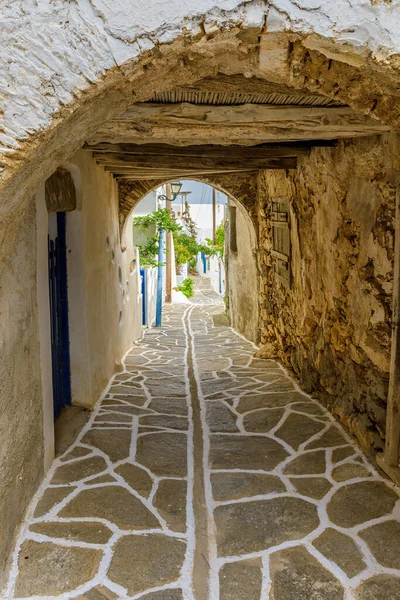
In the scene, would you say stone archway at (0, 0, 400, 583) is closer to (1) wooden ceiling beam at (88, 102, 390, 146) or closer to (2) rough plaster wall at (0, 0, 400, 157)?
(2) rough plaster wall at (0, 0, 400, 157)

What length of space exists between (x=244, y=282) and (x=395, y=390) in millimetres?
6843

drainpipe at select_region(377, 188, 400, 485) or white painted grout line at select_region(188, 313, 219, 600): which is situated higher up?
drainpipe at select_region(377, 188, 400, 485)

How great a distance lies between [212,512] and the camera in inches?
140

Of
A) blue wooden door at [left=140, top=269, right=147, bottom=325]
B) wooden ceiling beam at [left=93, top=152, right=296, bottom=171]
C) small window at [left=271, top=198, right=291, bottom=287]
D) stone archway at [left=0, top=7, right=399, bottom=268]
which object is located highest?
wooden ceiling beam at [left=93, top=152, right=296, bottom=171]

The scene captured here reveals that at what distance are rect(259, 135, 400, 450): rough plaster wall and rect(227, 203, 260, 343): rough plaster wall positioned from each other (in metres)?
2.27

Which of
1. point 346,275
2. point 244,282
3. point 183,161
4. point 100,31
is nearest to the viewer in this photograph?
point 100,31

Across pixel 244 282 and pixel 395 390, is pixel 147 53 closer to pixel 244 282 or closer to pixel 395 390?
pixel 395 390

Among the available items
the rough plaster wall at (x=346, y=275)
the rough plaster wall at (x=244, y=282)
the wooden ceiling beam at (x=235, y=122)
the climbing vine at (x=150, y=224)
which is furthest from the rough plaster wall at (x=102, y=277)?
the climbing vine at (x=150, y=224)

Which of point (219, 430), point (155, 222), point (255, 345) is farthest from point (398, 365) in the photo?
point (155, 222)

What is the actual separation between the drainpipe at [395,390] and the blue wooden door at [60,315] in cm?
295

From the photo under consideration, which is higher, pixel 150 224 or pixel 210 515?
pixel 150 224

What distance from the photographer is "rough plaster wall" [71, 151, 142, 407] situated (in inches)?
213

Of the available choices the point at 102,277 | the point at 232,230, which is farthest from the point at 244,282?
the point at 102,277

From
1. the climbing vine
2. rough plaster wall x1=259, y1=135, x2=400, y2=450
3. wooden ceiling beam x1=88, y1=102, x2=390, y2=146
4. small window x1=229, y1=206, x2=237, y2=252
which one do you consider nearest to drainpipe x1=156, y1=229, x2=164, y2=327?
the climbing vine
